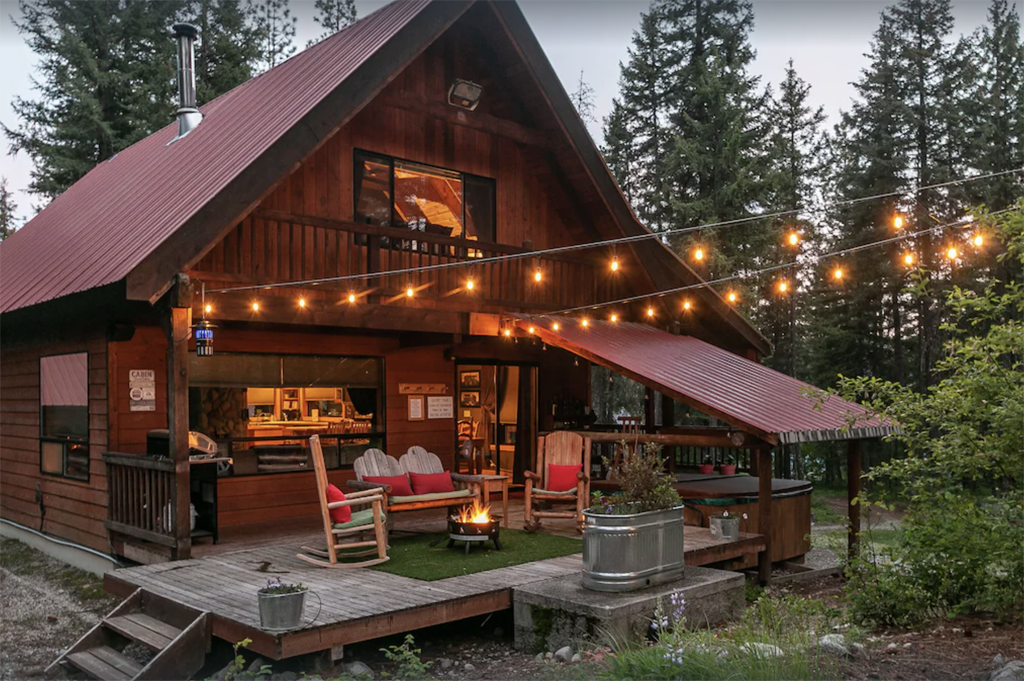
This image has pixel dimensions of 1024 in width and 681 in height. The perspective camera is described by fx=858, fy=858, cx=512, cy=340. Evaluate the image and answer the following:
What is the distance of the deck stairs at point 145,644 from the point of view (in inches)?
213

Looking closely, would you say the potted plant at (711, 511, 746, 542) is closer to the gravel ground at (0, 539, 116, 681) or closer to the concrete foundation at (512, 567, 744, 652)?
the concrete foundation at (512, 567, 744, 652)

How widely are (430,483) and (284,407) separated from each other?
2.47 m

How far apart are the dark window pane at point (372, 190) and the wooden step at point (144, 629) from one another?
4663mm

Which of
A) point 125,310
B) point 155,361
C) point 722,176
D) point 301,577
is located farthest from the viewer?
point 722,176

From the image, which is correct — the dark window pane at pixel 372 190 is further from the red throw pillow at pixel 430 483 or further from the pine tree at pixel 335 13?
the pine tree at pixel 335 13

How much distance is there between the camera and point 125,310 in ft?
27.1

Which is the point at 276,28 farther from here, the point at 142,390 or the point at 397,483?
the point at 397,483

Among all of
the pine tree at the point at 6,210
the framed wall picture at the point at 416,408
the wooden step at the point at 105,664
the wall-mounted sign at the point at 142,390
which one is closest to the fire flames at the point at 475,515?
the wooden step at the point at 105,664

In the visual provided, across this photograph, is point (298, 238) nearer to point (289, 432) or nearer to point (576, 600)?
point (289, 432)

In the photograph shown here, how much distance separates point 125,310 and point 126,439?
1.40 m

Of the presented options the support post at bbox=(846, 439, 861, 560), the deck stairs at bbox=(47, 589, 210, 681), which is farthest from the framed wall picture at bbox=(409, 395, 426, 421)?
the support post at bbox=(846, 439, 861, 560)

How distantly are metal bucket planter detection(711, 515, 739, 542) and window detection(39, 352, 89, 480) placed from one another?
256 inches

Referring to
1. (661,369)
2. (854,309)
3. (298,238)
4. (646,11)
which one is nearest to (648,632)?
(661,369)

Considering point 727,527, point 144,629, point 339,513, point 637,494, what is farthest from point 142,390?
point 727,527
